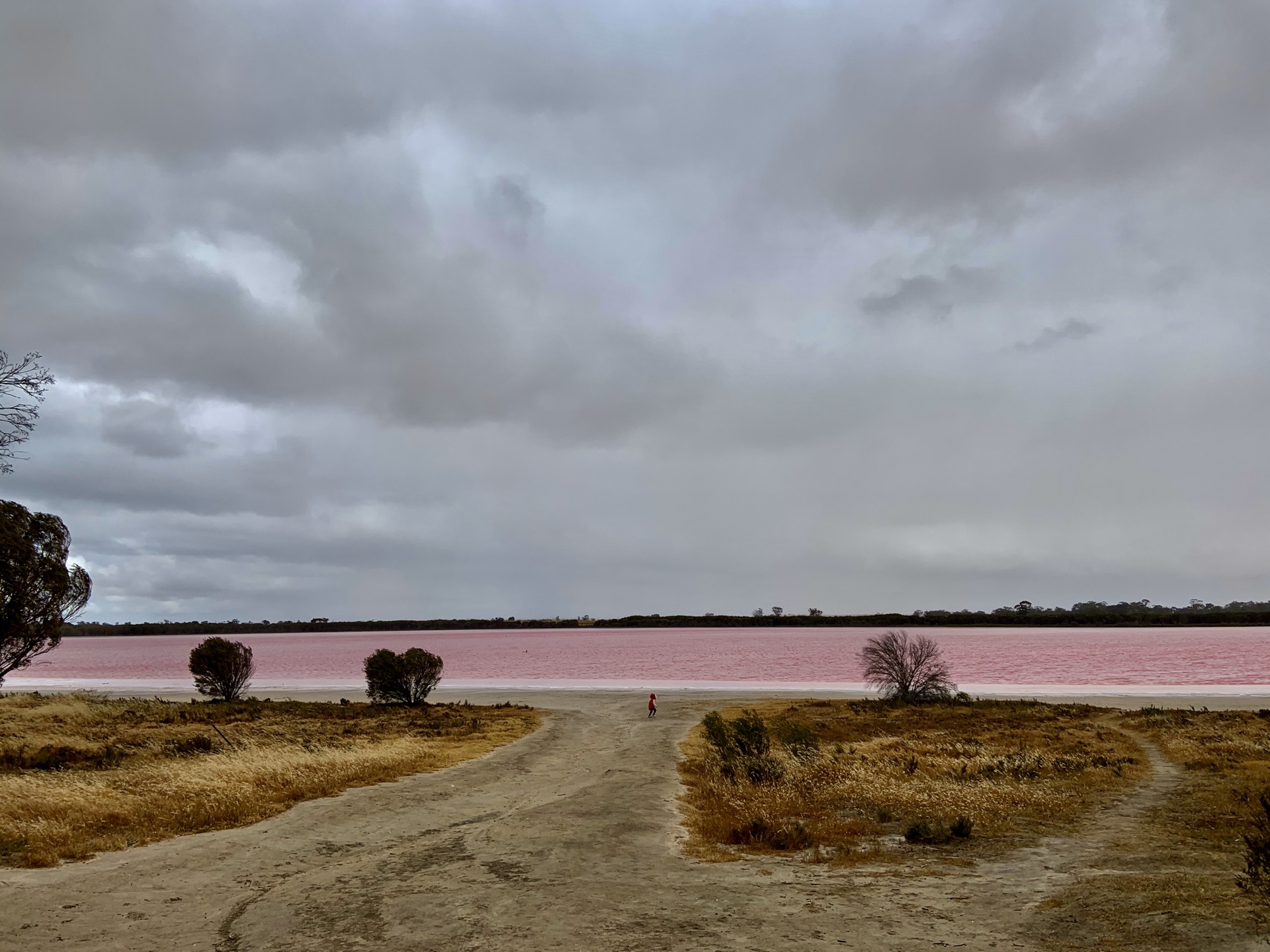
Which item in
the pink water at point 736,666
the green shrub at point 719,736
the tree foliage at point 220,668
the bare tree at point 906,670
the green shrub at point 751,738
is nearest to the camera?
the green shrub at point 751,738

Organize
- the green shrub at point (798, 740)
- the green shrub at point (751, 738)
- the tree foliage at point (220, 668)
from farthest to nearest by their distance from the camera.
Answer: the tree foliage at point (220, 668) < the green shrub at point (798, 740) < the green shrub at point (751, 738)

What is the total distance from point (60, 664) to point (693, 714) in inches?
6047

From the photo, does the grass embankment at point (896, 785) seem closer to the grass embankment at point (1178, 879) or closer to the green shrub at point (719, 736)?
the green shrub at point (719, 736)

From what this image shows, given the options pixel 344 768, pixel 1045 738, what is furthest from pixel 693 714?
pixel 344 768

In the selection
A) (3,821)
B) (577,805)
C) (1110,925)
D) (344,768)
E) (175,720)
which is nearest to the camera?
(1110,925)

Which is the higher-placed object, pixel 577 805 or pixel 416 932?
pixel 416 932

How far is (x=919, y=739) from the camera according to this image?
103 feet

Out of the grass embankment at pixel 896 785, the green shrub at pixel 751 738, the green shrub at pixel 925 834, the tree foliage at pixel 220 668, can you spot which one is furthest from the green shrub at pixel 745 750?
the tree foliage at pixel 220 668

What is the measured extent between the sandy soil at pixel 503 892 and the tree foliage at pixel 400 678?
32.5 metres

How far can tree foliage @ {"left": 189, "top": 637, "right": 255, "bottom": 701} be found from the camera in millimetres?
52000

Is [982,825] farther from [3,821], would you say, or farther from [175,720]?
[175,720]

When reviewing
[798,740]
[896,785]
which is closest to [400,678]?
[798,740]

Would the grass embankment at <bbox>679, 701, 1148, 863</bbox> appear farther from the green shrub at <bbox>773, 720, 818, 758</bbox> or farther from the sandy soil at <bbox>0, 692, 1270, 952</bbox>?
the sandy soil at <bbox>0, 692, 1270, 952</bbox>

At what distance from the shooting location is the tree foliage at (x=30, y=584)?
24594 mm
